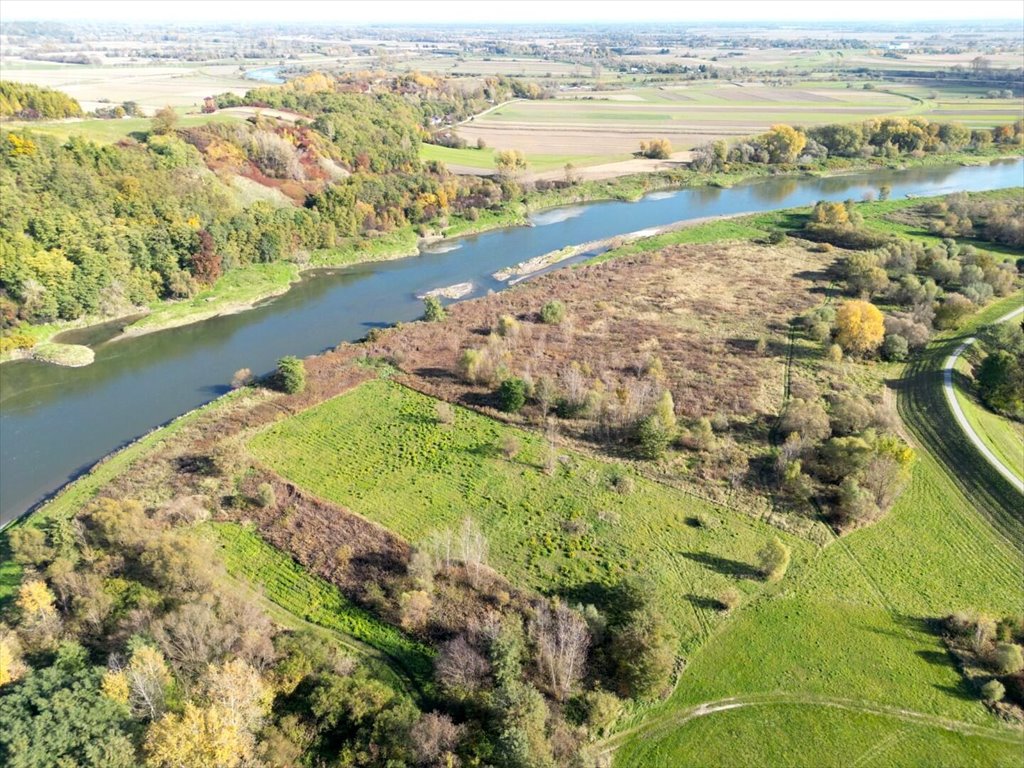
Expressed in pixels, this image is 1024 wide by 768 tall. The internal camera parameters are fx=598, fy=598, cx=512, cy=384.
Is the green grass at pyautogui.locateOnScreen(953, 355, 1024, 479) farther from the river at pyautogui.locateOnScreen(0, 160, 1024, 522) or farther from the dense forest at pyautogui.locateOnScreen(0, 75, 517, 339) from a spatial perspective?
the dense forest at pyautogui.locateOnScreen(0, 75, 517, 339)

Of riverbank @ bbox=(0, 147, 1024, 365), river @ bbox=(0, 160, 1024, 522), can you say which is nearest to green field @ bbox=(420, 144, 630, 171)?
riverbank @ bbox=(0, 147, 1024, 365)

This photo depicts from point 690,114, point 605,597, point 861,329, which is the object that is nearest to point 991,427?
point 861,329

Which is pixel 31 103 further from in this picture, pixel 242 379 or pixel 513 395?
pixel 513 395

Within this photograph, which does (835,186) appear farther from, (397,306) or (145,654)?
(145,654)

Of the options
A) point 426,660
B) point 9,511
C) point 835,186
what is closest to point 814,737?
point 426,660

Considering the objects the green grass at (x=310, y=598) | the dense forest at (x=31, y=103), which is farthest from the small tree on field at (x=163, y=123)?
the green grass at (x=310, y=598)
